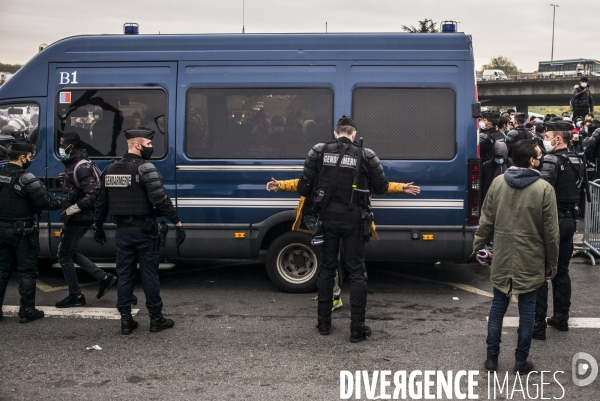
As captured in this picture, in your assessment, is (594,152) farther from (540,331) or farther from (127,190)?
(127,190)

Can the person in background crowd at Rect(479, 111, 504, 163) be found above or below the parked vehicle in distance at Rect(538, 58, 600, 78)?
below

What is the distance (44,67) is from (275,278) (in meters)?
3.46

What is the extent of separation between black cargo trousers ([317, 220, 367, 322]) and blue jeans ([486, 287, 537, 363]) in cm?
115

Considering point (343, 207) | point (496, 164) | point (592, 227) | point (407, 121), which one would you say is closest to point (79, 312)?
point (343, 207)

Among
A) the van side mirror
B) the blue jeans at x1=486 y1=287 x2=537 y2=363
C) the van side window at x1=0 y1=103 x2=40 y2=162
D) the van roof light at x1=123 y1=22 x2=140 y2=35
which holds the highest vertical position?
the van roof light at x1=123 y1=22 x2=140 y2=35

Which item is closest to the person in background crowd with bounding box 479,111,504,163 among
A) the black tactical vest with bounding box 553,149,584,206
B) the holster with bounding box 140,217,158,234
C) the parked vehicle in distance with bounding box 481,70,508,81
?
the black tactical vest with bounding box 553,149,584,206

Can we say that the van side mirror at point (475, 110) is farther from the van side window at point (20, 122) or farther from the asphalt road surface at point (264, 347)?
the van side window at point (20, 122)

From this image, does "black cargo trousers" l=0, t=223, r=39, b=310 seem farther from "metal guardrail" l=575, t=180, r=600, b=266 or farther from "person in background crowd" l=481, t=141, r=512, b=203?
"metal guardrail" l=575, t=180, r=600, b=266

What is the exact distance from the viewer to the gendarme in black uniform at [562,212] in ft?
19.8

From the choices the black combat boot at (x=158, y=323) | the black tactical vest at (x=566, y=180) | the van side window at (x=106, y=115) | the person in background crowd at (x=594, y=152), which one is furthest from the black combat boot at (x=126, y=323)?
the person in background crowd at (x=594, y=152)

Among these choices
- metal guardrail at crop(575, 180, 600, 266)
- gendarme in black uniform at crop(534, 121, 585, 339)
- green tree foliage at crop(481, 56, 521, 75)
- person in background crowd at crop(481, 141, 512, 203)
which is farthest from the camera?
green tree foliage at crop(481, 56, 521, 75)

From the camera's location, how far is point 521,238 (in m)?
5.10

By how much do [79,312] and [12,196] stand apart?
1.29m

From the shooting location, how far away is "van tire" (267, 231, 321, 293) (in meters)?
7.57
